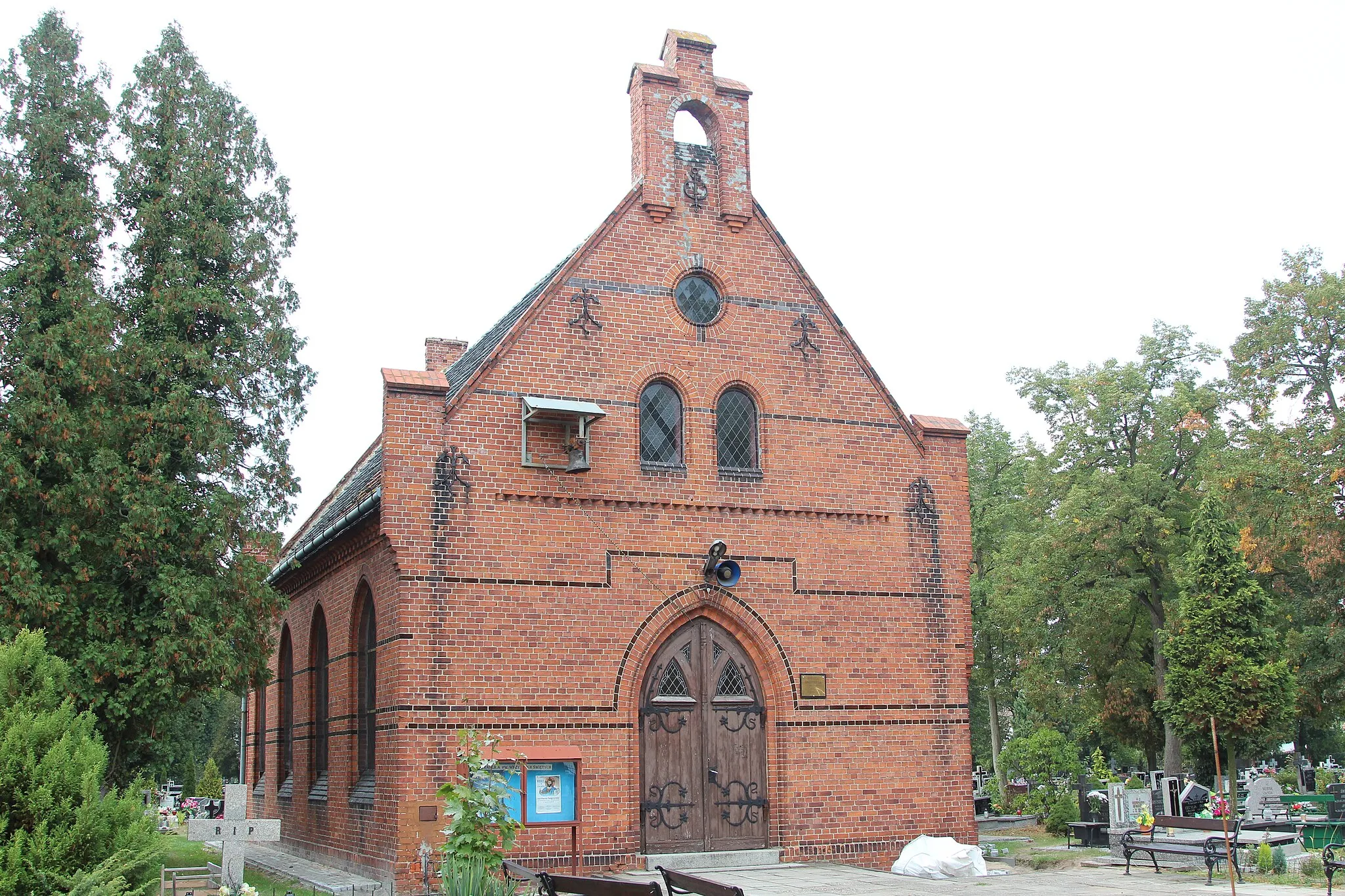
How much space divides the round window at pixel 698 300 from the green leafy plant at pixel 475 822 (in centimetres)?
804

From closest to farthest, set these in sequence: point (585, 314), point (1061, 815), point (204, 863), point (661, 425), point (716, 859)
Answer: point (716, 859) < point (585, 314) < point (661, 425) < point (204, 863) < point (1061, 815)

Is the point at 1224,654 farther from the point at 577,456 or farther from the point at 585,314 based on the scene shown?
the point at 585,314

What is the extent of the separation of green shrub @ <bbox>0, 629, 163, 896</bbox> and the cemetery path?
686 cm

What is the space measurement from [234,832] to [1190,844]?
12085 mm

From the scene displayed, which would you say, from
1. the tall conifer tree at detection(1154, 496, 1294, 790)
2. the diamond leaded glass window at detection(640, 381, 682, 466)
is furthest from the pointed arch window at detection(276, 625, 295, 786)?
the tall conifer tree at detection(1154, 496, 1294, 790)

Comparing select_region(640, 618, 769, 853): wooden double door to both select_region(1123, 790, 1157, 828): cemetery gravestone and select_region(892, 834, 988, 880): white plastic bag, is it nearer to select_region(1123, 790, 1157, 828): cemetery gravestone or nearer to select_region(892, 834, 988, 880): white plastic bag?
select_region(892, 834, 988, 880): white plastic bag

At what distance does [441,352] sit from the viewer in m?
27.7

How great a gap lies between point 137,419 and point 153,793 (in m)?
4.90

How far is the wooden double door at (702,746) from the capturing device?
16.7 meters

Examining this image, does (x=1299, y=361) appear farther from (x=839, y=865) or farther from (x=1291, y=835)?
(x=839, y=865)

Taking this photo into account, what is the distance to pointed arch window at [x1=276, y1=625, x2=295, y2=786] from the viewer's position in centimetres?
2350

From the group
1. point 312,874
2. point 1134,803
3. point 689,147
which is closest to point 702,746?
point 312,874

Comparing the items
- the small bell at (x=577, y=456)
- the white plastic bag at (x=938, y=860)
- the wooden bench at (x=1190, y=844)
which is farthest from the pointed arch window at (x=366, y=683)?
the wooden bench at (x=1190, y=844)

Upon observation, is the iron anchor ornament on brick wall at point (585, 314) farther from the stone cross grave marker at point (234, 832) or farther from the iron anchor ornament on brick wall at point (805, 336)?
the stone cross grave marker at point (234, 832)
